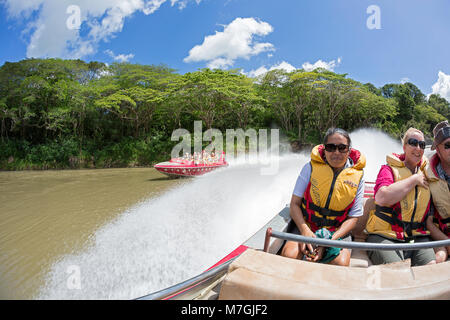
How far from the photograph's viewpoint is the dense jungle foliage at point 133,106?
18.7 meters

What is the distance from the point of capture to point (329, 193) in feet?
6.78

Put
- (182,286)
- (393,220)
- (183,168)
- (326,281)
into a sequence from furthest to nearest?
(183,168)
(393,220)
(182,286)
(326,281)

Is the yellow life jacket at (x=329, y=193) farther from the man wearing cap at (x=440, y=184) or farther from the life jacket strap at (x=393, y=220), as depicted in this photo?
the man wearing cap at (x=440, y=184)

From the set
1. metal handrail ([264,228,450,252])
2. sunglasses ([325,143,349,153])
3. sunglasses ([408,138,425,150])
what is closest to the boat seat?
metal handrail ([264,228,450,252])

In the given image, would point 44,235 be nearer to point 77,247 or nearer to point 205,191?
point 77,247

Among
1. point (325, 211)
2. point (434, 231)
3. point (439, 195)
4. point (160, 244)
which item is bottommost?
point (160, 244)

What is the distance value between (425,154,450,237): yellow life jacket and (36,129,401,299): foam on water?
2659 mm

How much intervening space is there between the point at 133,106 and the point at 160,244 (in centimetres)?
1878

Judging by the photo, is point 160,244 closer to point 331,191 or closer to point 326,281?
point 331,191

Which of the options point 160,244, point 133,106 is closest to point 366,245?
point 160,244

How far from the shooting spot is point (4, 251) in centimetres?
398

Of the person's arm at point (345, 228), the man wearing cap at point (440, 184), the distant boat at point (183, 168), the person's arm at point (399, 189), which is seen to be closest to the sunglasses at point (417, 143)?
the man wearing cap at point (440, 184)

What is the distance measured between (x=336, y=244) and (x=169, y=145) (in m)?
20.0

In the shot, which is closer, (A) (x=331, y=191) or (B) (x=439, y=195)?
(B) (x=439, y=195)
